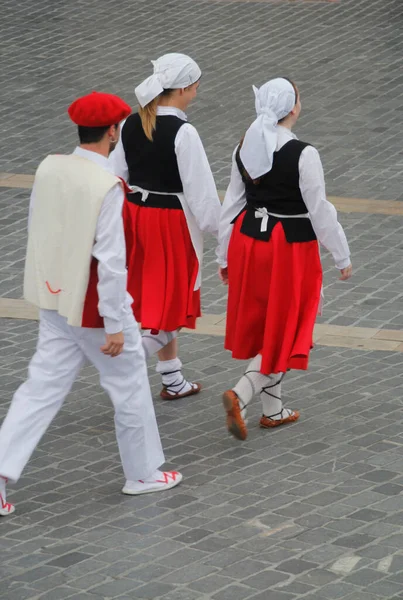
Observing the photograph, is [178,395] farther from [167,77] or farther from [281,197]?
[167,77]

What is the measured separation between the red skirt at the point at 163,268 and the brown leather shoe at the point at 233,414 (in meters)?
0.62

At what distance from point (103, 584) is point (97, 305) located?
1179 mm

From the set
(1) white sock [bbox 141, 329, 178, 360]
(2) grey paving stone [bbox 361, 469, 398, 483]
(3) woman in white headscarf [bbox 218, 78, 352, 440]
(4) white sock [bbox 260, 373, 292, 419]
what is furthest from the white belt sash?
(2) grey paving stone [bbox 361, 469, 398, 483]

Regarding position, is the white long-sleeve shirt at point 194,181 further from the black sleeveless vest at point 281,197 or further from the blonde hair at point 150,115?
the black sleeveless vest at point 281,197

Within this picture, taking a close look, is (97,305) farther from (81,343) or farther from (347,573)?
(347,573)

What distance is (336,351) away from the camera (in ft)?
24.9

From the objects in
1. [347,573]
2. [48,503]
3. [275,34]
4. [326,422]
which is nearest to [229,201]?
[326,422]

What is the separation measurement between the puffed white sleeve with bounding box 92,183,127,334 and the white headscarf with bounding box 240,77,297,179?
1.00 m

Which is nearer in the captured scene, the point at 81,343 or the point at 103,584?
the point at 103,584

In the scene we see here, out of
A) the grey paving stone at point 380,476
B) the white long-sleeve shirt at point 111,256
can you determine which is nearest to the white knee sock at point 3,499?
the white long-sleeve shirt at point 111,256

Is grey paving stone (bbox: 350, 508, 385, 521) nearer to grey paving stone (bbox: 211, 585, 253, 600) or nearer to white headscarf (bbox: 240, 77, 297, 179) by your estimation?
grey paving stone (bbox: 211, 585, 253, 600)

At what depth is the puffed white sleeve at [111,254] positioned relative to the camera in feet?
17.3

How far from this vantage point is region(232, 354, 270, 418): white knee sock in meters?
6.29

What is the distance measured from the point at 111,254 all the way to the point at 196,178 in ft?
4.22
